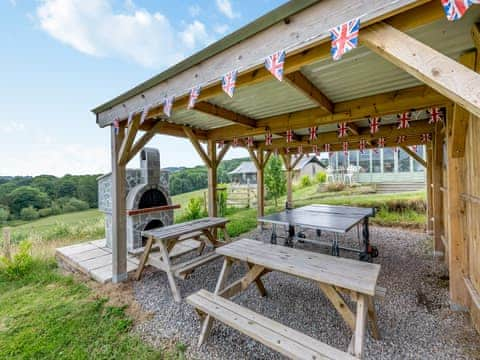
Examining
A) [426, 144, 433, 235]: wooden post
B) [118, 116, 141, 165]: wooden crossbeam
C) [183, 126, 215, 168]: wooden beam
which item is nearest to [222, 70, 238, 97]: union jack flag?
[118, 116, 141, 165]: wooden crossbeam

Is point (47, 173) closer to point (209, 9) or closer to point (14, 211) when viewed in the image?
point (14, 211)

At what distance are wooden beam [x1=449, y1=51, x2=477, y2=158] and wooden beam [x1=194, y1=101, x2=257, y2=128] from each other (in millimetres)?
2602

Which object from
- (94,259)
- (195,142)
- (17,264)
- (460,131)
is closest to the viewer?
(460,131)

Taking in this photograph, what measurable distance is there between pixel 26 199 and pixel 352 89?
1426 cm

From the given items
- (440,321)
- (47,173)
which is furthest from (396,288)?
(47,173)

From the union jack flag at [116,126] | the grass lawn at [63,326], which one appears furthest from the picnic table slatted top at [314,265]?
the union jack flag at [116,126]

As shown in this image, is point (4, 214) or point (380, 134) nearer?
point (380, 134)

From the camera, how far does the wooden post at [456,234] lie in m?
2.19

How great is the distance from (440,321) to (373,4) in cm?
283

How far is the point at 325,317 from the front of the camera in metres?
2.17

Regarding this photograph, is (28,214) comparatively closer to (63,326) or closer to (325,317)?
(63,326)

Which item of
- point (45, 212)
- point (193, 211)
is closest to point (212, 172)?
point (193, 211)

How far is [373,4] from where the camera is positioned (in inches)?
42.0

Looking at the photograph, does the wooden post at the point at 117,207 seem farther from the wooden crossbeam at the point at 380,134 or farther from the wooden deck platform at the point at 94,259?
the wooden crossbeam at the point at 380,134
